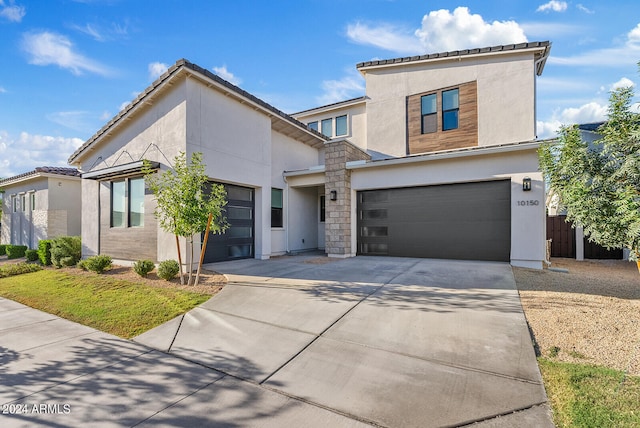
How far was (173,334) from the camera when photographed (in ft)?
14.5

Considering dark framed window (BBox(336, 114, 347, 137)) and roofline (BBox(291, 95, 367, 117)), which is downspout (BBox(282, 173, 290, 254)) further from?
roofline (BBox(291, 95, 367, 117))

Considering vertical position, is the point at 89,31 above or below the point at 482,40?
below

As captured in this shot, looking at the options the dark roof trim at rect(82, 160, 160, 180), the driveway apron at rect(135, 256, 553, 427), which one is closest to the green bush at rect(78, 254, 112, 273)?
the dark roof trim at rect(82, 160, 160, 180)

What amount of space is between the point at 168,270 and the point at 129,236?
3522mm

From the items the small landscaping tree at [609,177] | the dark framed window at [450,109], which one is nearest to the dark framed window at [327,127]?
the dark framed window at [450,109]

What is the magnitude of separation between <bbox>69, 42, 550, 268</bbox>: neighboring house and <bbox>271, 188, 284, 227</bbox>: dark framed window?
54 millimetres

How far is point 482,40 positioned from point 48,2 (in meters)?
15.7

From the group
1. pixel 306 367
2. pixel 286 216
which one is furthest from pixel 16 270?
pixel 306 367

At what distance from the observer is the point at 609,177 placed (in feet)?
14.4

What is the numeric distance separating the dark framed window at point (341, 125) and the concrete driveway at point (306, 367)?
11841 mm

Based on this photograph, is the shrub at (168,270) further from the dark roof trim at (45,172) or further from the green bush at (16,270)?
the dark roof trim at (45,172)

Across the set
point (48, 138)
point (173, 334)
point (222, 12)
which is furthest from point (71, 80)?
point (48, 138)

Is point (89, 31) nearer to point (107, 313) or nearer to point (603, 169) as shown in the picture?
point (107, 313)

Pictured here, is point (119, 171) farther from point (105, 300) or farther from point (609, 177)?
point (609, 177)
